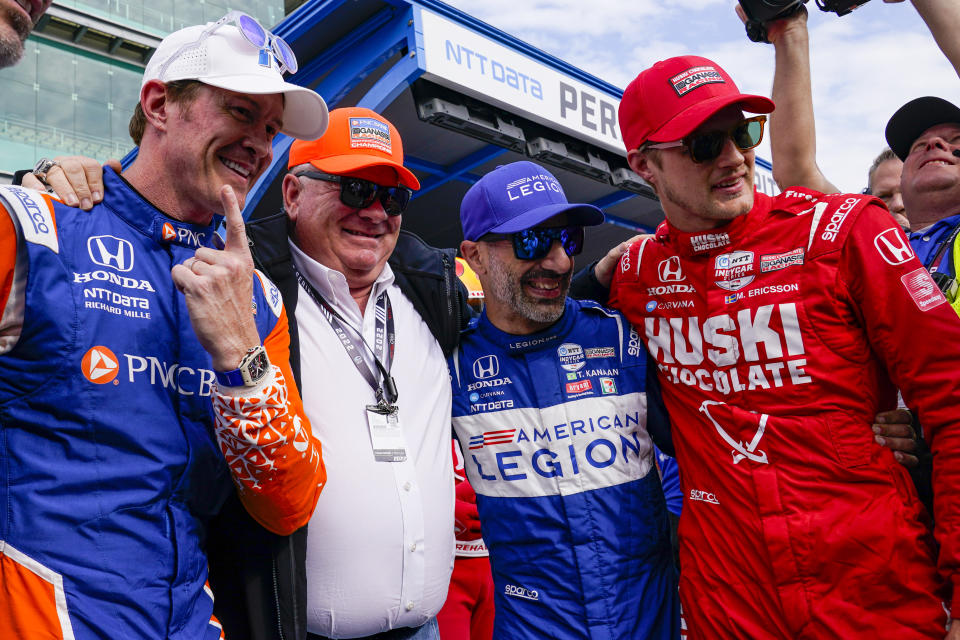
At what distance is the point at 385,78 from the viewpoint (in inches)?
227

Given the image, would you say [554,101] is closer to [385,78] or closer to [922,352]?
[385,78]

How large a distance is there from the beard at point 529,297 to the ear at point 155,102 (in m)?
1.29

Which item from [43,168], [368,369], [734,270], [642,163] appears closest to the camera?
[43,168]

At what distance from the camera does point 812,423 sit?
197cm

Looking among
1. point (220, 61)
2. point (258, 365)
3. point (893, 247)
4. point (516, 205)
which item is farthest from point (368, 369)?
point (893, 247)

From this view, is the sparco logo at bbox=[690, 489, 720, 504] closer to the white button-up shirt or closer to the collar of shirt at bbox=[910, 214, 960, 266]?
the white button-up shirt

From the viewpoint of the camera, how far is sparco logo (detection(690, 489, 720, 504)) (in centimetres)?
214

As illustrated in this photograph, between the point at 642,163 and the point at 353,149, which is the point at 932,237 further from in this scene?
the point at 353,149

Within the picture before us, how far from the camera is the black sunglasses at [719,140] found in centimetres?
221

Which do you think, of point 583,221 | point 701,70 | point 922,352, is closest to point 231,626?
point 583,221

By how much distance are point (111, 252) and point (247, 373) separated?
409 mm

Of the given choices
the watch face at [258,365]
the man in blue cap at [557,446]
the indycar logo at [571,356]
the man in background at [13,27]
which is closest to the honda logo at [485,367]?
the man in blue cap at [557,446]

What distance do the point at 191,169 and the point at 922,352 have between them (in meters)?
1.95

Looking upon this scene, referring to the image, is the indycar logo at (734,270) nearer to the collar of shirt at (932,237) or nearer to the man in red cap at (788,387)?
the man in red cap at (788,387)
